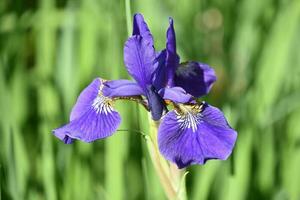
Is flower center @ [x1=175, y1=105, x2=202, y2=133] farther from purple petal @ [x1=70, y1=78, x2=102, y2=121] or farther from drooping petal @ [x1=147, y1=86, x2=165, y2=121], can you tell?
purple petal @ [x1=70, y1=78, x2=102, y2=121]

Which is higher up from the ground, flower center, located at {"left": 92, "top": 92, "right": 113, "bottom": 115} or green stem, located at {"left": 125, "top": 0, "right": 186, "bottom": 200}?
flower center, located at {"left": 92, "top": 92, "right": 113, "bottom": 115}

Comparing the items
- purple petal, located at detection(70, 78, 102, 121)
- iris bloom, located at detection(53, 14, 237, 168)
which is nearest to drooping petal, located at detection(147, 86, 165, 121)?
iris bloom, located at detection(53, 14, 237, 168)

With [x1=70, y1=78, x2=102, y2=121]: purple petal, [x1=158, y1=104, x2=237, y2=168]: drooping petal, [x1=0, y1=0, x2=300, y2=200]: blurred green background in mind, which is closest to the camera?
[x1=158, y1=104, x2=237, y2=168]: drooping petal

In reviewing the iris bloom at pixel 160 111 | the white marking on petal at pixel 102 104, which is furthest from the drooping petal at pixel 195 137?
the white marking on petal at pixel 102 104

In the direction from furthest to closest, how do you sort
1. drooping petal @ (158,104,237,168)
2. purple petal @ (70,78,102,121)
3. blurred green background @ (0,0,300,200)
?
blurred green background @ (0,0,300,200), purple petal @ (70,78,102,121), drooping petal @ (158,104,237,168)

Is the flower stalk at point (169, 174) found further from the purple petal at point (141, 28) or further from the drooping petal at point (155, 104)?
the purple petal at point (141, 28)

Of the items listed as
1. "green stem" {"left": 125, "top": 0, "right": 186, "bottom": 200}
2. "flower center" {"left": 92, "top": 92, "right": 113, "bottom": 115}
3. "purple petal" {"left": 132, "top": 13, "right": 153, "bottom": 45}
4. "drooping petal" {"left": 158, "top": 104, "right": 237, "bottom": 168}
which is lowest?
"green stem" {"left": 125, "top": 0, "right": 186, "bottom": 200}

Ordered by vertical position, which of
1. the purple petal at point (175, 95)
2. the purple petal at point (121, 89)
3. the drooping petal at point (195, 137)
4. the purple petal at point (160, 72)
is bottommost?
the drooping petal at point (195, 137)
